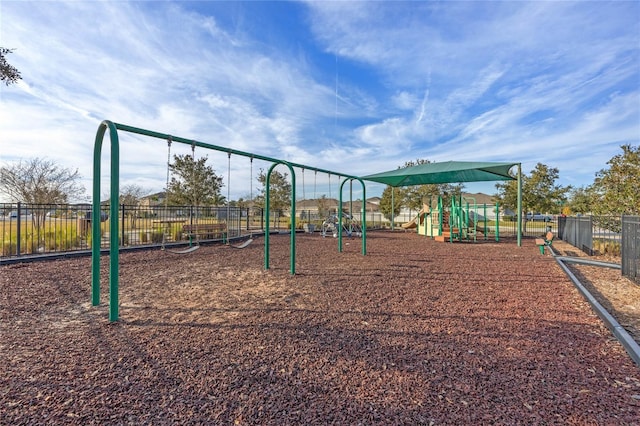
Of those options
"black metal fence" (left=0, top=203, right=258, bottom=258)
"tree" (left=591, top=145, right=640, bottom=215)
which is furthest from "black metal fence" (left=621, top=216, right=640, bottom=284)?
"black metal fence" (left=0, top=203, right=258, bottom=258)

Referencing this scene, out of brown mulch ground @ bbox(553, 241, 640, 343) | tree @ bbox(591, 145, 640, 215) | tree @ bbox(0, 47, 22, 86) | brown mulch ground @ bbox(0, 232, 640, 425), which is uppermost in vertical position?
tree @ bbox(0, 47, 22, 86)

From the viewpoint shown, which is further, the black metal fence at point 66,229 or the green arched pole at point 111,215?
the black metal fence at point 66,229

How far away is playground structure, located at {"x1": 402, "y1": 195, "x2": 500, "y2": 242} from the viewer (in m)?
13.3

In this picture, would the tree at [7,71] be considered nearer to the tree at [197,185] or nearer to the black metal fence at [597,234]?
the tree at [197,185]

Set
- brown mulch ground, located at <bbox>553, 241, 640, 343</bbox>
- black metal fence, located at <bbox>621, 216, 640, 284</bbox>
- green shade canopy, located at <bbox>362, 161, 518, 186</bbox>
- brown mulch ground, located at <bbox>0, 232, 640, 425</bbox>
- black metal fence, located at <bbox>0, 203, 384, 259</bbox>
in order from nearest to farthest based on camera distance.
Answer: brown mulch ground, located at <bbox>0, 232, 640, 425</bbox>, brown mulch ground, located at <bbox>553, 241, 640, 343</bbox>, black metal fence, located at <bbox>621, 216, 640, 284</bbox>, black metal fence, located at <bbox>0, 203, 384, 259</bbox>, green shade canopy, located at <bbox>362, 161, 518, 186</bbox>

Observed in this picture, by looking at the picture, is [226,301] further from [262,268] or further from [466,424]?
[466,424]

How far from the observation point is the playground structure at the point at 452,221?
1326 centimetres

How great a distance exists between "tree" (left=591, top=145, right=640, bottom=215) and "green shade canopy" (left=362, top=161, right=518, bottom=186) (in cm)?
279

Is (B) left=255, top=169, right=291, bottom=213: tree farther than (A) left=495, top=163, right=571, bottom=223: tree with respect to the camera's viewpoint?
Yes

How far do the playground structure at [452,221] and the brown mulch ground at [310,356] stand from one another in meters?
8.36

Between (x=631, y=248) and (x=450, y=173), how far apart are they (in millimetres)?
8620

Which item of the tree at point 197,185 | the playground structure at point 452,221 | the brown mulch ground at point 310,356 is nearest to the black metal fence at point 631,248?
the brown mulch ground at point 310,356

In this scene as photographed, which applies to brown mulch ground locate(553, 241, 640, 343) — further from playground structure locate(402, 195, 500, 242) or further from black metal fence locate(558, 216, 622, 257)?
playground structure locate(402, 195, 500, 242)

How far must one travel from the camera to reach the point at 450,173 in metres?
14.2
